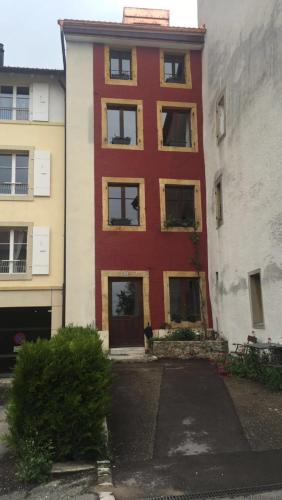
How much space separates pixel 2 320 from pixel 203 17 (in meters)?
13.3

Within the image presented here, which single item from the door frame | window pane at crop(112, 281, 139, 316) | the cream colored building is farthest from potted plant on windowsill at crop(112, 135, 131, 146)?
window pane at crop(112, 281, 139, 316)

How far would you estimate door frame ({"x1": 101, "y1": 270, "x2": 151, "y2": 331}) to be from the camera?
14.9m

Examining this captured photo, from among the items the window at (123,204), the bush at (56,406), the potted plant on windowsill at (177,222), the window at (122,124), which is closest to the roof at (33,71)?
the window at (122,124)

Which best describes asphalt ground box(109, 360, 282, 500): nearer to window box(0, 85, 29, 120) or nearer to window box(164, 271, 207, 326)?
window box(164, 271, 207, 326)

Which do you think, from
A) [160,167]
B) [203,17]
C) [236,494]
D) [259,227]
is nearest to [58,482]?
[236,494]

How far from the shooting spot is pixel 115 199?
15867 mm

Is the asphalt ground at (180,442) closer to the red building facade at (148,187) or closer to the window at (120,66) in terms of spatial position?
the red building facade at (148,187)

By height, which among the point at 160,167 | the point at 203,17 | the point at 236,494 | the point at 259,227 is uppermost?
the point at 203,17

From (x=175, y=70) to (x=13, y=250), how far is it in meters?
8.69

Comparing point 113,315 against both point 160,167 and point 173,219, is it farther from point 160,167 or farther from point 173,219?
point 160,167

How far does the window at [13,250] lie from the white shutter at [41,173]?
1.42 m

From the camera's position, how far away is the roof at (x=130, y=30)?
1611 centimetres

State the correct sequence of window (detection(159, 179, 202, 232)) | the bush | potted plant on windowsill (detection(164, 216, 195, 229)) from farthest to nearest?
window (detection(159, 179, 202, 232)) < potted plant on windowsill (detection(164, 216, 195, 229)) < the bush

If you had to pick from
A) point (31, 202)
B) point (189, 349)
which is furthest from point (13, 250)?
point (189, 349)
